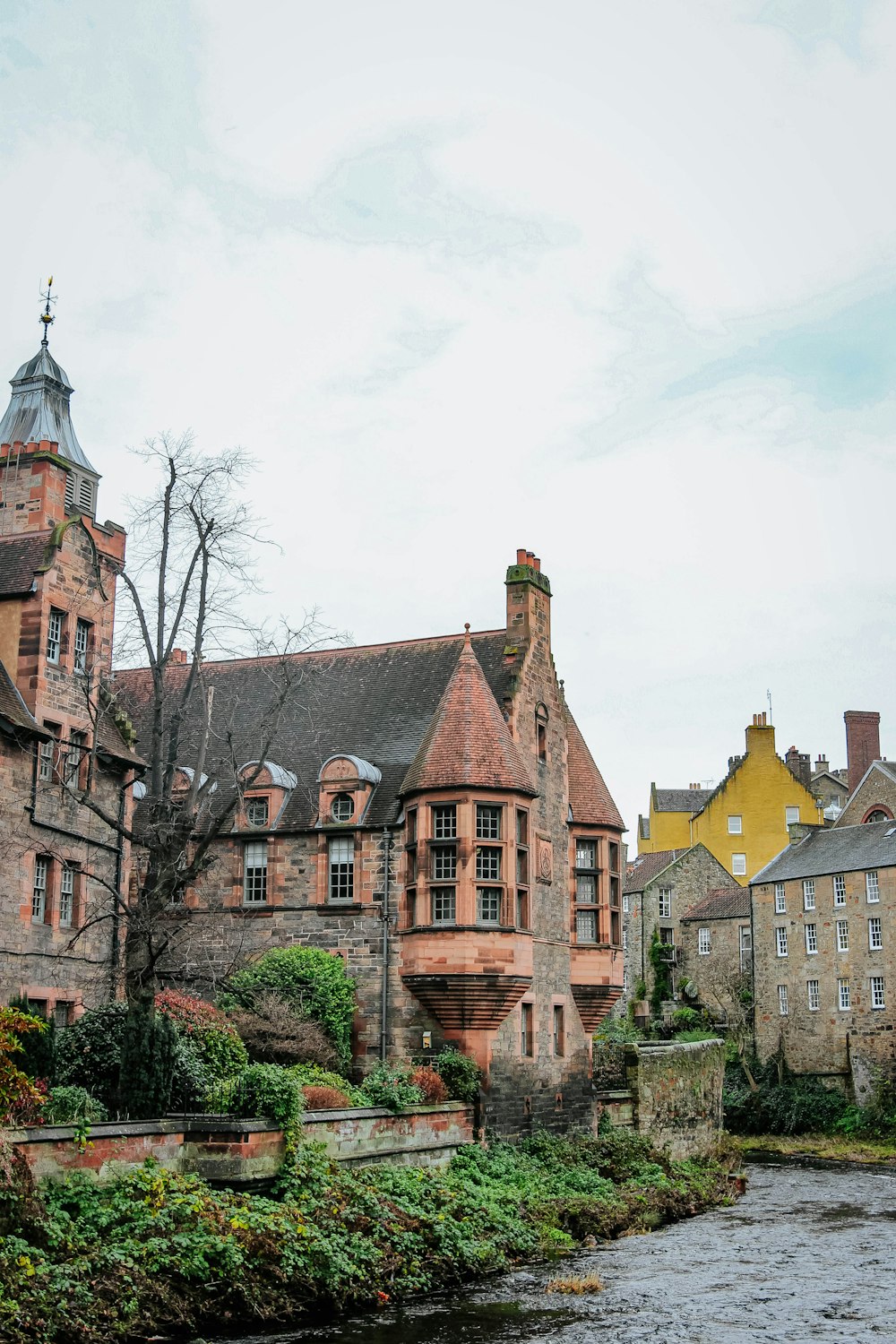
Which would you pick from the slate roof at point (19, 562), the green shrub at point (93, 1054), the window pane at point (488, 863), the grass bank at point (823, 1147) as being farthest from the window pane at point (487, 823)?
the grass bank at point (823, 1147)

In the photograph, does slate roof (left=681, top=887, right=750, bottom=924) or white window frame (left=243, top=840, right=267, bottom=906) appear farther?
slate roof (left=681, top=887, right=750, bottom=924)

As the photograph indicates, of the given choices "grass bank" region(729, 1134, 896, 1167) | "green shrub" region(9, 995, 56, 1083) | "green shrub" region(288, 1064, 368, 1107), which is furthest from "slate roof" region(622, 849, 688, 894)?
"green shrub" region(9, 995, 56, 1083)

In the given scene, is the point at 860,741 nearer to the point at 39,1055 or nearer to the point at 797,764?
the point at 797,764

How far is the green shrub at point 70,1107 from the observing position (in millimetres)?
20562

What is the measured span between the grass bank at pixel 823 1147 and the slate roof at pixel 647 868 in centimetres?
1532

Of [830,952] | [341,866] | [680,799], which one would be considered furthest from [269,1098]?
[680,799]

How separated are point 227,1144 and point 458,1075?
9.27 m

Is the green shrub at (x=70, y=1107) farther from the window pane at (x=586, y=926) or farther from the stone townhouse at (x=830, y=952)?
the stone townhouse at (x=830, y=952)

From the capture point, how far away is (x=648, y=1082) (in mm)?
36625

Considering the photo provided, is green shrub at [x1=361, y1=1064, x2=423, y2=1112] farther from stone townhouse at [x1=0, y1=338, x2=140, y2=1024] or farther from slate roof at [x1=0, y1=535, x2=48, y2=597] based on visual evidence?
slate roof at [x1=0, y1=535, x2=48, y2=597]

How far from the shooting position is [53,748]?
28406 millimetres

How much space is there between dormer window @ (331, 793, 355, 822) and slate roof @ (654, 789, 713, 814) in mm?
49911

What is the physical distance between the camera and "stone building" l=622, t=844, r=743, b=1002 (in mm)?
64125

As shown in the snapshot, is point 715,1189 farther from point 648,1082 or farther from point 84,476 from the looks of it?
point 84,476
